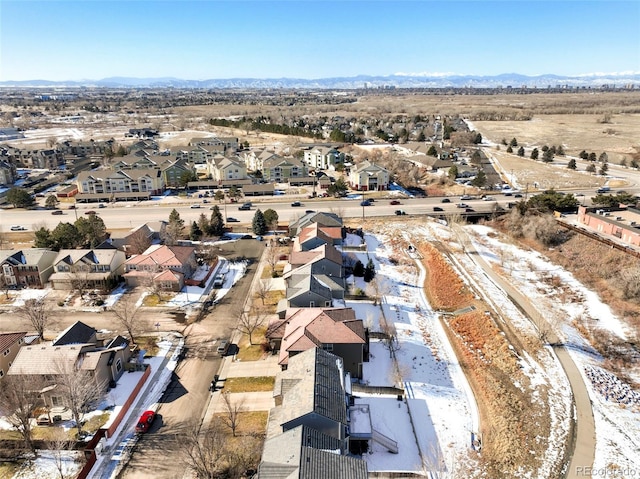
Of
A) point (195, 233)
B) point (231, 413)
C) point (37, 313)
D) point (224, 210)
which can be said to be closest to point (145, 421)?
point (231, 413)

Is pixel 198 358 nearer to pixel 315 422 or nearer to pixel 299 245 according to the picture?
pixel 315 422

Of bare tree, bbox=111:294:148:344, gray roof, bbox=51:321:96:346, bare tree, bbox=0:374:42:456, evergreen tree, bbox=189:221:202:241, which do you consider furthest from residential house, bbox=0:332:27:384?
evergreen tree, bbox=189:221:202:241

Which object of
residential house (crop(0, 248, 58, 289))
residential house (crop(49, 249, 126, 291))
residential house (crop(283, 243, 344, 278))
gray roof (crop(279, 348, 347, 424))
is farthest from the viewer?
residential house (crop(0, 248, 58, 289))

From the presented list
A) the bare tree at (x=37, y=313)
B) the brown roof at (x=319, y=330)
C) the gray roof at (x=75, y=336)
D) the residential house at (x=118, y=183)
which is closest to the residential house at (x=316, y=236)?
the brown roof at (x=319, y=330)

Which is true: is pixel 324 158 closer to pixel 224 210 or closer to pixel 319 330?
pixel 224 210

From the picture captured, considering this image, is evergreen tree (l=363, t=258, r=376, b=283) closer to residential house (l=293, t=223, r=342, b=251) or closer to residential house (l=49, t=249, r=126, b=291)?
residential house (l=293, t=223, r=342, b=251)

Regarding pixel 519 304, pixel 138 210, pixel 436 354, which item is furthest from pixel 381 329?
pixel 138 210

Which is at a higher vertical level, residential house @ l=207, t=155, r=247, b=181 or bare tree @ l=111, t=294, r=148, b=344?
residential house @ l=207, t=155, r=247, b=181
